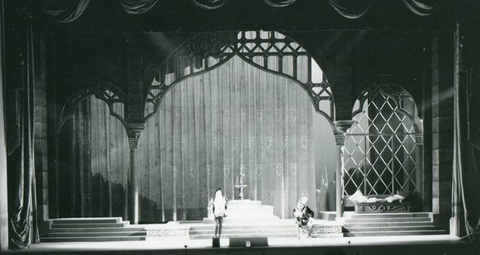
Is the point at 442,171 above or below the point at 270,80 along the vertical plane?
below

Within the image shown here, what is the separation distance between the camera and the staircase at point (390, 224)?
528 inches

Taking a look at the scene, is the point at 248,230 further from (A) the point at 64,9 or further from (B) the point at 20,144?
(A) the point at 64,9

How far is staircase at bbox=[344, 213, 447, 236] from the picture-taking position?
13406mm

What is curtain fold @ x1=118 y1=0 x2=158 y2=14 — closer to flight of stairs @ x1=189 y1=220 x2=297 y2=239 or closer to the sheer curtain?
flight of stairs @ x1=189 y1=220 x2=297 y2=239

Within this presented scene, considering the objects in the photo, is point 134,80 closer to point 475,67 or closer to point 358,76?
point 358,76

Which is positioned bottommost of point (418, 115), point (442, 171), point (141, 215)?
point (141, 215)

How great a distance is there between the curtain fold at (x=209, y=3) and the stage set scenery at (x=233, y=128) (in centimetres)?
2

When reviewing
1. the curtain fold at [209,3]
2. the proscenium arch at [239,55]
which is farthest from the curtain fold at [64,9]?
the proscenium arch at [239,55]

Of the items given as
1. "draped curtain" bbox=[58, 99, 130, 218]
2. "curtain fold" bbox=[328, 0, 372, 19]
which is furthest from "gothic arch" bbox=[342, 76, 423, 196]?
"draped curtain" bbox=[58, 99, 130, 218]

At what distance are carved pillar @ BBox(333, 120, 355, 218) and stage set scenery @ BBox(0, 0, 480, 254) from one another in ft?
0.11

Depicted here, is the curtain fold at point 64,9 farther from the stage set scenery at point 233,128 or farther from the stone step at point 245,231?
the stone step at point 245,231

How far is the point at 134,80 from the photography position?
1448cm

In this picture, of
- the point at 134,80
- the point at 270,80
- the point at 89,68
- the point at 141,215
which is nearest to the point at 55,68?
the point at 89,68

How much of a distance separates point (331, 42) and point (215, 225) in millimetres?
5001
